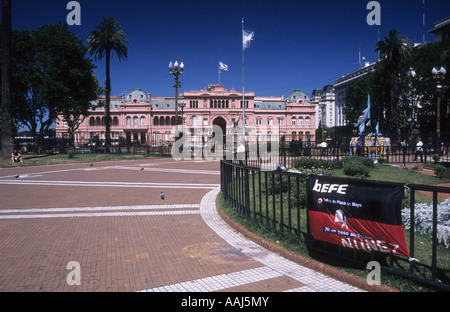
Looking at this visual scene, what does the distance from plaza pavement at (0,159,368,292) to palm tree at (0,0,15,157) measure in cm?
1735

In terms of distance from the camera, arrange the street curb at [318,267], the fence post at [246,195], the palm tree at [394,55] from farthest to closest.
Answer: the palm tree at [394,55]
the fence post at [246,195]
the street curb at [318,267]

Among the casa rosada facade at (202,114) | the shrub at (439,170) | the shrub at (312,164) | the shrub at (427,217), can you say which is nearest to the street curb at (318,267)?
the shrub at (427,217)

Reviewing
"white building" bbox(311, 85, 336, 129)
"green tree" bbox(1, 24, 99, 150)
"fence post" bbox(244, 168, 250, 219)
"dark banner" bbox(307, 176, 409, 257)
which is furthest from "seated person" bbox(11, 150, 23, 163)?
"white building" bbox(311, 85, 336, 129)

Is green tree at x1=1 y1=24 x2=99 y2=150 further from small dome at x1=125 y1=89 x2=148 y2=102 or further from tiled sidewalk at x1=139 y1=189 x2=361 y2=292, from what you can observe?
small dome at x1=125 y1=89 x2=148 y2=102

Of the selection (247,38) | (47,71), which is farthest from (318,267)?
(47,71)

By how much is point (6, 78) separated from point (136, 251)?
23.6 metres

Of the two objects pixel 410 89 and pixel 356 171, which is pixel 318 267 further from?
pixel 410 89

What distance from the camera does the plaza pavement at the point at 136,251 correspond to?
4145 millimetres

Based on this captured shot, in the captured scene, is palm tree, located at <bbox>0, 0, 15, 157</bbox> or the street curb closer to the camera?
the street curb

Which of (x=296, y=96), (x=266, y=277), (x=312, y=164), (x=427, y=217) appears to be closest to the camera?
(x=266, y=277)

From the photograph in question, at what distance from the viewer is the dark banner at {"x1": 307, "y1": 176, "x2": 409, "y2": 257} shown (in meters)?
3.66

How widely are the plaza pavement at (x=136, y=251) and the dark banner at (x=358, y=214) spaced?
0.61m

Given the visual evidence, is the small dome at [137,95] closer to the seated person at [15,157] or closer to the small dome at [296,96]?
the small dome at [296,96]

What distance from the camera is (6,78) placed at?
22.9m
